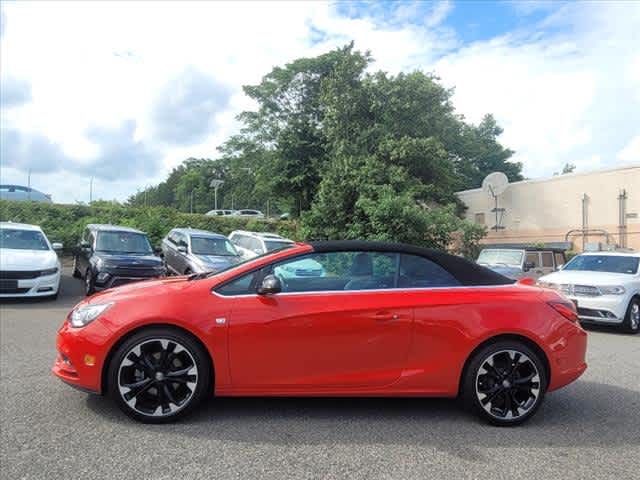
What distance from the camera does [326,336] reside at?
442cm

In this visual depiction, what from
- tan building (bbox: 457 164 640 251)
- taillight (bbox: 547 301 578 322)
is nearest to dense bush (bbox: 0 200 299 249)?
tan building (bbox: 457 164 640 251)

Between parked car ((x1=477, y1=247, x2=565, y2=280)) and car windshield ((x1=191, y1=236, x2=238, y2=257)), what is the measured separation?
708cm

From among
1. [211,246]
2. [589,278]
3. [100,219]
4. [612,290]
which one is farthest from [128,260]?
[100,219]

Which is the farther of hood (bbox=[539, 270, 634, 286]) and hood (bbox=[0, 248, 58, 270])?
hood (bbox=[0, 248, 58, 270])

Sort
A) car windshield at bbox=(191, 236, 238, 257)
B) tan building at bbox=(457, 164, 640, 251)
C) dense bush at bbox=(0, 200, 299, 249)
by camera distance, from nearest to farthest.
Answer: car windshield at bbox=(191, 236, 238, 257)
dense bush at bbox=(0, 200, 299, 249)
tan building at bbox=(457, 164, 640, 251)

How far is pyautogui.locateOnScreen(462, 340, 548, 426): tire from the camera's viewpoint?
4578mm

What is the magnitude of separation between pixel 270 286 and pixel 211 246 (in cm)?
1156

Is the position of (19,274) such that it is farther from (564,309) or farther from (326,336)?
(564,309)

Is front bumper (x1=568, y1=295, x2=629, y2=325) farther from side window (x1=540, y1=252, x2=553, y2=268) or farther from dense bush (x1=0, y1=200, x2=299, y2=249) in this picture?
dense bush (x1=0, y1=200, x2=299, y2=249)

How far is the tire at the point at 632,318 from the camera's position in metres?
10.5

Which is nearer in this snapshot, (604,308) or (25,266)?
(604,308)

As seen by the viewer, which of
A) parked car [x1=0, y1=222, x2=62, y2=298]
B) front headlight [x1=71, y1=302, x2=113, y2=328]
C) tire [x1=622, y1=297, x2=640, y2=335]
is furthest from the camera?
parked car [x1=0, y1=222, x2=62, y2=298]

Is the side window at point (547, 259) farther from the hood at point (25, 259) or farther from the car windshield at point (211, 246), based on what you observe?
the hood at point (25, 259)

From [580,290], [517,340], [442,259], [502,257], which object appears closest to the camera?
[517,340]
